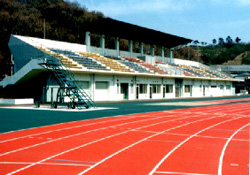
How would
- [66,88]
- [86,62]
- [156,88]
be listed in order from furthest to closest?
[156,88] < [86,62] < [66,88]

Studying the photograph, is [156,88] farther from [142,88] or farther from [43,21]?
[43,21]

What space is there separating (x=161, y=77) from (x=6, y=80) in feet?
74.7

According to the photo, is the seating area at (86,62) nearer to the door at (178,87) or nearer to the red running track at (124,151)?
the door at (178,87)

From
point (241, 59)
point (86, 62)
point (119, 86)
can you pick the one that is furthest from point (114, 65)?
point (241, 59)

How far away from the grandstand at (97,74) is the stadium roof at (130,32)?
192 millimetres

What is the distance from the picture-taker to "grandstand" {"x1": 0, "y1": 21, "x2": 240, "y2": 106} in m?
31.1

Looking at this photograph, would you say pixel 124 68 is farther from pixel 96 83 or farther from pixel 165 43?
pixel 165 43

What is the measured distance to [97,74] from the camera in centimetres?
3578

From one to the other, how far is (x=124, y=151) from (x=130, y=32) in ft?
130

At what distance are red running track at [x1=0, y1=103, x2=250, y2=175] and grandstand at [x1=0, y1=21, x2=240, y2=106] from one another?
1364cm

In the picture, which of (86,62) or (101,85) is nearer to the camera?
(86,62)

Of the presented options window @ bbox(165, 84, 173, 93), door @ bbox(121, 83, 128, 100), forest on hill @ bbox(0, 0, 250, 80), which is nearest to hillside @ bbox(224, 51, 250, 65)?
forest on hill @ bbox(0, 0, 250, 80)

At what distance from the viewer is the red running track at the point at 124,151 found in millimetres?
6418

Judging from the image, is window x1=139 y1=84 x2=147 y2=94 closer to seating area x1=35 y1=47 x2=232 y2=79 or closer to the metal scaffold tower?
seating area x1=35 y1=47 x2=232 y2=79
